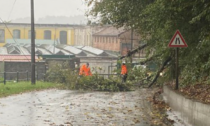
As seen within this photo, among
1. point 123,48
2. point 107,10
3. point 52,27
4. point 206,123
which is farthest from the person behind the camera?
point 52,27

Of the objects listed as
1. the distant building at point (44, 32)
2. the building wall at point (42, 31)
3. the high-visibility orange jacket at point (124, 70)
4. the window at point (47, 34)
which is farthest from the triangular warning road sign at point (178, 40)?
Answer: the window at point (47, 34)

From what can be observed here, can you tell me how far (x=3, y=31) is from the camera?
271 ft

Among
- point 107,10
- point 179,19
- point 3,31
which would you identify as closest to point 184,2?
point 179,19

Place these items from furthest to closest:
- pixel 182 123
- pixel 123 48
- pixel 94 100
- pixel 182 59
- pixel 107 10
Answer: pixel 123 48
pixel 107 10
pixel 94 100
pixel 182 59
pixel 182 123

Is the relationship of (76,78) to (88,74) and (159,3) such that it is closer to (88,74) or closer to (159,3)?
(88,74)

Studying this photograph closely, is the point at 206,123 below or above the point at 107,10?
below

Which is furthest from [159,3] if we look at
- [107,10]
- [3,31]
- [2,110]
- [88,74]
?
[3,31]

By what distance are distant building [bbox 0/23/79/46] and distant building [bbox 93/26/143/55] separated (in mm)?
13919

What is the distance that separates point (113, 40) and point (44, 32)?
88.5ft

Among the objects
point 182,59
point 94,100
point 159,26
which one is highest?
point 159,26

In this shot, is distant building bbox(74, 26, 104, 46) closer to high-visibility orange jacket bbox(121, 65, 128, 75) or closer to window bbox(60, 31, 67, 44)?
window bbox(60, 31, 67, 44)

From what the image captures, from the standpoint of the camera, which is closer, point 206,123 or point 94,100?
point 206,123

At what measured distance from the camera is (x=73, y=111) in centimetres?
1725

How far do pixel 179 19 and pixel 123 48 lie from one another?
145 ft
